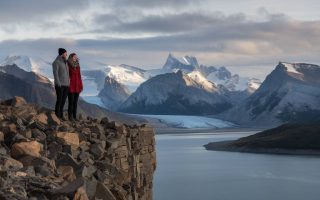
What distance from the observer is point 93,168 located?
12188 mm

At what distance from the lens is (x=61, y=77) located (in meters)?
16.7

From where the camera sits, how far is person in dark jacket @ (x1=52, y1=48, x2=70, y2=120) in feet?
52.7

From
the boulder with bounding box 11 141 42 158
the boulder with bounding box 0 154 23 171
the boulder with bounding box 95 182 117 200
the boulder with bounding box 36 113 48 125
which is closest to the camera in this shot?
the boulder with bounding box 95 182 117 200

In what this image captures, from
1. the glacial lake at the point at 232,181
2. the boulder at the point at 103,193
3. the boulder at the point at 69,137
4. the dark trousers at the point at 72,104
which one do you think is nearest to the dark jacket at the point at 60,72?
the dark trousers at the point at 72,104

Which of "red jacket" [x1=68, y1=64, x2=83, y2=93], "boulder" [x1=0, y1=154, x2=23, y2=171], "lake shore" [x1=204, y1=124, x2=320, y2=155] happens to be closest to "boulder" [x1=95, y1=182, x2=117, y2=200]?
"boulder" [x1=0, y1=154, x2=23, y2=171]

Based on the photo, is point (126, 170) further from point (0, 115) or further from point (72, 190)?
point (72, 190)

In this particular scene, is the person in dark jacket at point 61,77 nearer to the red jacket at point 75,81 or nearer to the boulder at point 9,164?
the red jacket at point 75,81

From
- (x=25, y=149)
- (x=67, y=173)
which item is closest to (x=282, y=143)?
(x=25, y=149)

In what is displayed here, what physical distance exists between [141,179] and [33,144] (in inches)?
245

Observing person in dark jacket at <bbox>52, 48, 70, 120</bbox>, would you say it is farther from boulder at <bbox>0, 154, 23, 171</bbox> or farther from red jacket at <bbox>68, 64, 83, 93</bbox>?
boulder at <bbox>0, 154, 23, 171</bbox>

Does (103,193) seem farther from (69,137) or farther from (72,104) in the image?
(72,104)

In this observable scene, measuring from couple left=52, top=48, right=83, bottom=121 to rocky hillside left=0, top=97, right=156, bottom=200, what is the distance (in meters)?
0.74

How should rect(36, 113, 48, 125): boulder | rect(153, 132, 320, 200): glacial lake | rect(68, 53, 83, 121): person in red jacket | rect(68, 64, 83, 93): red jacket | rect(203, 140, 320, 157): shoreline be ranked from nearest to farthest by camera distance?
rect(36, 113, 48, 125): boulder
rect(68, 53, 83, 121): person in red jacket
rect(68, 64, 83, 93): red jacket
rect(153, 132, 320, 200): glacial lake
rect(203, 140, 320, 157): shoreline

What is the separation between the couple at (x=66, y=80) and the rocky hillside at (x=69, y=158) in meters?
0.74
